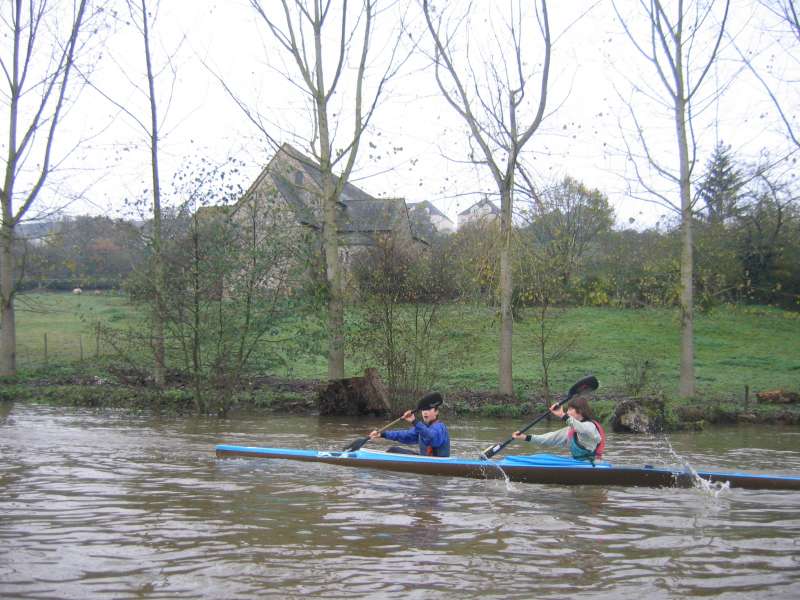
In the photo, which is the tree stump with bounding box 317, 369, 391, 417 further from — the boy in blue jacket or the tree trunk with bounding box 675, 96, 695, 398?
the tree trunk with bounding box 675, 96, 695, 398

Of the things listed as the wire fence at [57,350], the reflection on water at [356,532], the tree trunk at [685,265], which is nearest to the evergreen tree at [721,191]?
the tree trunk at [685,265]

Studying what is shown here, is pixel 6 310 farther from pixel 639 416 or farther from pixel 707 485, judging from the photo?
pixel 707 485

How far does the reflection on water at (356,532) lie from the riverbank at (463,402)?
3095mm

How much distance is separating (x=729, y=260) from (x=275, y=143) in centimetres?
1066

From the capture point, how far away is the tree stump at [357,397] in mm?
15477

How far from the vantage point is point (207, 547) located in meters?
6.23

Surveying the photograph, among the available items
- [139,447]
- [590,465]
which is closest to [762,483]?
[590,465]

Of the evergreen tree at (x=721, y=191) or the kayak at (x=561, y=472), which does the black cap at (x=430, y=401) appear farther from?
the evergreen tree at (x=721, y=191)

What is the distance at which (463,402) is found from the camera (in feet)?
53.5

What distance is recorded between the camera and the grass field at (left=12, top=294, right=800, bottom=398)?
1627cm

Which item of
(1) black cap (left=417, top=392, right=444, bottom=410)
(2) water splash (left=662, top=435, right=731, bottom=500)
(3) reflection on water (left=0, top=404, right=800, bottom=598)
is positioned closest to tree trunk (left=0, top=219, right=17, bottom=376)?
(3) reflection on water (left=0, top=404, right=800, bottom=598)

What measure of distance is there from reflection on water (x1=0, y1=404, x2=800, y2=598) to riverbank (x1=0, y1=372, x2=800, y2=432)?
3.09 m

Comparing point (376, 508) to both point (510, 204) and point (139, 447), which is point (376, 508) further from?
point (510, 204)

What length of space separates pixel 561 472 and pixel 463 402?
23.3 ft
